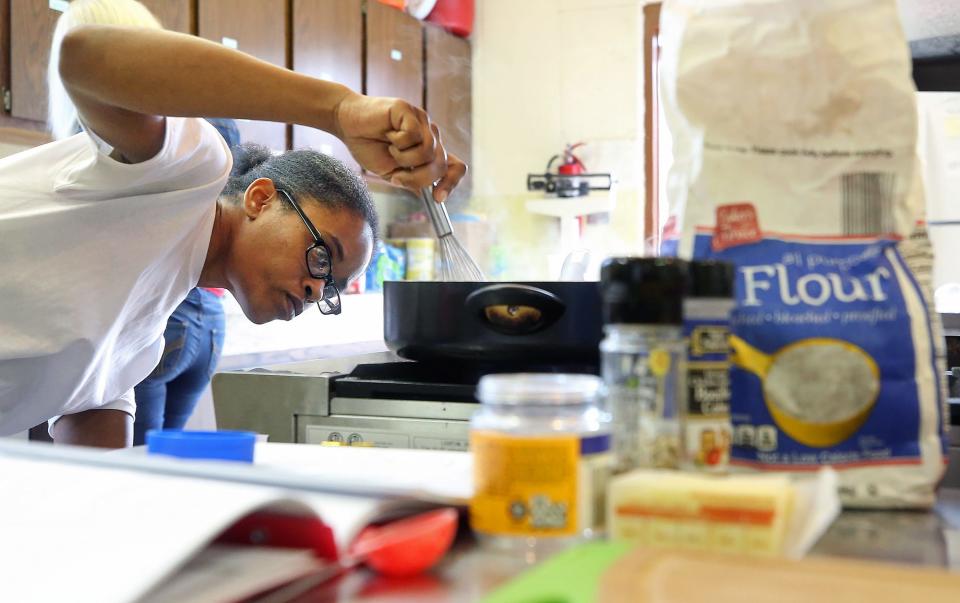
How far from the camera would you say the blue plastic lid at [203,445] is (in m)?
0.65

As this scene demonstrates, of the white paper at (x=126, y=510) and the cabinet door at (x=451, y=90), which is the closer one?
the white paper at (x=126, y=510)

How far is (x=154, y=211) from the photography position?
3.64ft

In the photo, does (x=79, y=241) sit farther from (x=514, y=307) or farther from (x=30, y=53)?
(x=30, y=53)

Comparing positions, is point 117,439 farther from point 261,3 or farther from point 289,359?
point 261,3

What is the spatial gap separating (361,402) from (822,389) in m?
0.54

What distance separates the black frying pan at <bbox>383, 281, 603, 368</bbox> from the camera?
2.99ft

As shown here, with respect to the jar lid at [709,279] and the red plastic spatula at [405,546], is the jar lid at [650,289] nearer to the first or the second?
the jar lid at [709,279]

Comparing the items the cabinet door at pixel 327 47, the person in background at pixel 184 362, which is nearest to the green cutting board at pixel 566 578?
the person in background at pixel 184 362

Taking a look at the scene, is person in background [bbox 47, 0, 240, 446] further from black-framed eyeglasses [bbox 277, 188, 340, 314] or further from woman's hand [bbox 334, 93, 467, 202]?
woman's hand [bbox 334, 93, 467, 202]

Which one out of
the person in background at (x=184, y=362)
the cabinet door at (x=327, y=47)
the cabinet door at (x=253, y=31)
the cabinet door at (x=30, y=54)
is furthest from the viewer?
the cabinet door at (x=327, y=47)

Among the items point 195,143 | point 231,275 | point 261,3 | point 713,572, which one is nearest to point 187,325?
point 231,275

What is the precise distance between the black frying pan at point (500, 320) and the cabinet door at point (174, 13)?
1.68 meters

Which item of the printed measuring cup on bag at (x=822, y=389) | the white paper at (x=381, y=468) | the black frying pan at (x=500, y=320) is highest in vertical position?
the black frying pan at (x=500, y=320)

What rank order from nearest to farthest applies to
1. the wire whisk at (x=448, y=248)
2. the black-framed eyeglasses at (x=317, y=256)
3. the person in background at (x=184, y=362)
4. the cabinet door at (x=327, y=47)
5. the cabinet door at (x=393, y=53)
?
the wire whisk at (x=448, y=248) < the black-framed eyeglasses at (x=317, y=256) < the person in background at (x=184, y=362) < the cabinet door at (x=327, y=47) < the cabinet door at (x=393, y=53)
